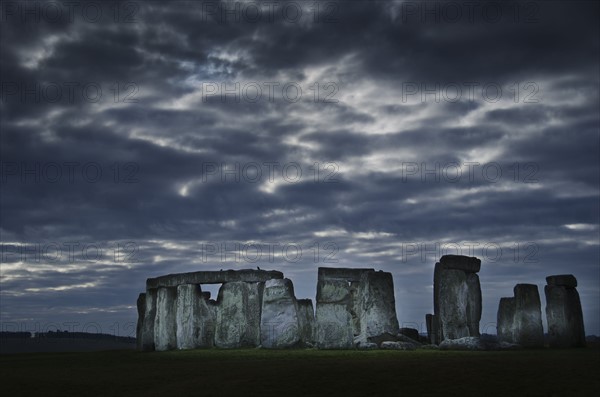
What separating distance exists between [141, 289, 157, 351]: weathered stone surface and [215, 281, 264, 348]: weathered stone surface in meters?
3.45

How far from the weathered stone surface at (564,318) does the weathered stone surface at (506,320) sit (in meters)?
0.96

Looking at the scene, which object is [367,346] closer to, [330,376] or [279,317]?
[279,317]

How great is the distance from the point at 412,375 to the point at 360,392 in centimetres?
162

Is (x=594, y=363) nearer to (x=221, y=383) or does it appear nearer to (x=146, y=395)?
(x=221, y=383)

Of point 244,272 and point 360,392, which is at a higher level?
point 244,272

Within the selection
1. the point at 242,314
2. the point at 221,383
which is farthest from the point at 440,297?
the point at 221,383

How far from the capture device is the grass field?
1025cm

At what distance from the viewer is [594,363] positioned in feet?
42.2

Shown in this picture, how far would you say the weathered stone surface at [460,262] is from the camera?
1936cm

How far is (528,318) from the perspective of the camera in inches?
774

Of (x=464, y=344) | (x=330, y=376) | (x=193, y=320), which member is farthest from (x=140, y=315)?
(x=330, y=376)

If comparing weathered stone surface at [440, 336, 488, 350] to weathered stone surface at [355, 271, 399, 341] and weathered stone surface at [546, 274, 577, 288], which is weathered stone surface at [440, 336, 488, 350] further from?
weathered stone surface at [546, 274, 577, 288]

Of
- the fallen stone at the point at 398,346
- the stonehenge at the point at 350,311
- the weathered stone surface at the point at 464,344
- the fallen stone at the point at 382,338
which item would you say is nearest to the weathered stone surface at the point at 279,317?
the stonehenge at the point at 350,311

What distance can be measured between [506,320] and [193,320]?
9.19 metres
